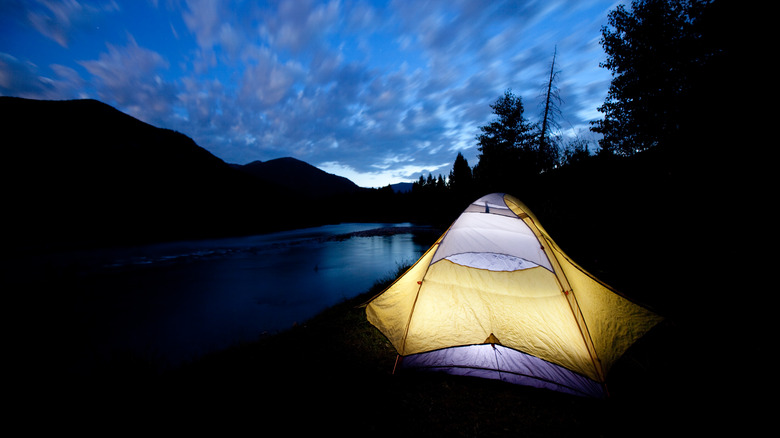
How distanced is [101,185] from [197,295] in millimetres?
50789

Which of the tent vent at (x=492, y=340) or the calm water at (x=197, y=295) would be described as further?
the calm water at (x=197, y=295)

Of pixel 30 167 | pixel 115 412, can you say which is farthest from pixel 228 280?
pixel 30 167

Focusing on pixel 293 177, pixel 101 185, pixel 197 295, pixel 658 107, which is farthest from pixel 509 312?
pixel 293 177

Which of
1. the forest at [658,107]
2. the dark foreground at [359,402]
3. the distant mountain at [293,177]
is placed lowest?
the dark foreground at [359,402]

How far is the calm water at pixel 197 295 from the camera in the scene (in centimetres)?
875

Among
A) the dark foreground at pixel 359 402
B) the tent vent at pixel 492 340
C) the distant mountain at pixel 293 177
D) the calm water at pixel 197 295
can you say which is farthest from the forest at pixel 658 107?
the distant mountain at pixel 293 177

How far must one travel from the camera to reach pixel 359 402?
356cm

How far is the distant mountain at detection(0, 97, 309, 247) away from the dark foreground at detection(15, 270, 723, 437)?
4304 cm

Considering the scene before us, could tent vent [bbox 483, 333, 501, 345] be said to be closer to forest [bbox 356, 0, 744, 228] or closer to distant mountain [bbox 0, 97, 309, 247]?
forest [bbox 356, 0, 744, 228]

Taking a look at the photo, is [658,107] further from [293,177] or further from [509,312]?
[293,177]

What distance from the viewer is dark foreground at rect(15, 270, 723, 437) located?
3109 mm

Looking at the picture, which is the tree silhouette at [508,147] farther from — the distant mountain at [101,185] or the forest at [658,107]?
the distant mountain at [101,185]

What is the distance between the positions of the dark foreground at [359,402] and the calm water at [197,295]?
74.4 inches

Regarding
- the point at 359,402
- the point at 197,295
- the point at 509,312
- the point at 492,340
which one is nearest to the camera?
the point at 359,402
